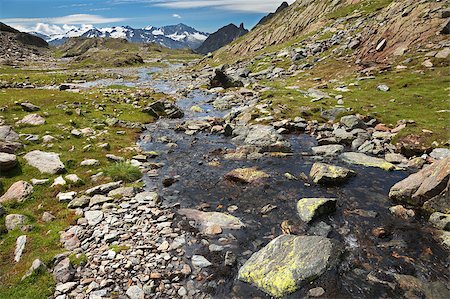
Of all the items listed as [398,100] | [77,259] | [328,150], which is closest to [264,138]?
[328,150]

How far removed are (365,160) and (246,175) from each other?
8690 millimetres

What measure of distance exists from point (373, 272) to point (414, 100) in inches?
1095

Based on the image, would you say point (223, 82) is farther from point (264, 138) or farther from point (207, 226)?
point (207, 226)

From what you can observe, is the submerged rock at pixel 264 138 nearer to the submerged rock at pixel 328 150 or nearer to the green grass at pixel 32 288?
the submerged rock at pixel 328 150

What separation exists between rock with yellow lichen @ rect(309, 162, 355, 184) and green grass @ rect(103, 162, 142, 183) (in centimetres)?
1154

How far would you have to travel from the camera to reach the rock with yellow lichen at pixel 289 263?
1078 cm

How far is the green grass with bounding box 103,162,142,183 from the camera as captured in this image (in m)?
19.9

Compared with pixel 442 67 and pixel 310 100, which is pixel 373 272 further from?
pixel 442 67

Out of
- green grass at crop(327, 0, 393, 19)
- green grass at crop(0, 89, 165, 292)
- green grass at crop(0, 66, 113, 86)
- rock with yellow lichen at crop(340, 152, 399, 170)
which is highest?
green grass at crop(327, 0, 393, 19)

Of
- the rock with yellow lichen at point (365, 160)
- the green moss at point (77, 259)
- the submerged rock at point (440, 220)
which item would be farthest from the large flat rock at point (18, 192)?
the submerged rock at point (440, 220)

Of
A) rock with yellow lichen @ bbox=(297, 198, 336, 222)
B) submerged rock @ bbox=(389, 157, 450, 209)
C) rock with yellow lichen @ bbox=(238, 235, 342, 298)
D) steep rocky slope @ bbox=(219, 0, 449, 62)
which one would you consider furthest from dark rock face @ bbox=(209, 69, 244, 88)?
rock with yellow lichen @ bbox=(238, 235, 342, 298)

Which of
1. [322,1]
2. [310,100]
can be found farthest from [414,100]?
[322,1]

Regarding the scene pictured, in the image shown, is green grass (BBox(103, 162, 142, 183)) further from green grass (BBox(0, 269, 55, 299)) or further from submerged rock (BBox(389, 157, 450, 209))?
submerged rock (BBox(389, 157, 450, 209))

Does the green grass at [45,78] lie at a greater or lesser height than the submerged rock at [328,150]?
greater
